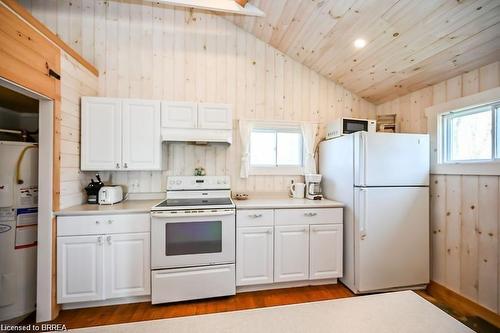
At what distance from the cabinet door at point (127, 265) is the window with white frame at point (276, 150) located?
1535 millimetres

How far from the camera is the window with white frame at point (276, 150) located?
9.34 feet

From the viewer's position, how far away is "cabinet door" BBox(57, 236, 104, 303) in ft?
6.05

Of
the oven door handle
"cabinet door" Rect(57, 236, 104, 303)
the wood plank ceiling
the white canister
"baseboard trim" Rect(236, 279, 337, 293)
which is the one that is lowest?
"baseboard trim" Rect(236, 279, 337, 293)

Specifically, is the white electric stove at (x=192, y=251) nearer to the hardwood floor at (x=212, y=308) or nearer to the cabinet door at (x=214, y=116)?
the hardwood floor at (x=212, y=308)

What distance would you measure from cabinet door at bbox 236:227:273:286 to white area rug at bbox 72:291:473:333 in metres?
1.16

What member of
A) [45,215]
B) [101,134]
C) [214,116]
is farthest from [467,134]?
[45,215]

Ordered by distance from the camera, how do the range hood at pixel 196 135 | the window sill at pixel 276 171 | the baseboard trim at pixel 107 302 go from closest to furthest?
the baseboard trim at pixel 107 302 → the range hood at pixel 196 135 → the window sill at pixel 276 171

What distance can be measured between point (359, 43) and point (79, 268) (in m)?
3.51

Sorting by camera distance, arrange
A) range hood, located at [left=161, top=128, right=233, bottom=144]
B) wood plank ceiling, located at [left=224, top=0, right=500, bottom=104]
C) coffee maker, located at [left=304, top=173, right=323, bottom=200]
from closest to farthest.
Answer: wood plank ceiling, located at [left=224, top=0, right=500, bottom=104] → range hood, located at [left=161, top=128, right=233, bottom=144] → coffee maker, located at [left=304, top=173, right=323, bottom=200]

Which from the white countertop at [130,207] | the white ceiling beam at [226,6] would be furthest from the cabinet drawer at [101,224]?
the white ceiling beam at [226,6]

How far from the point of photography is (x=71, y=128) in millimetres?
2066

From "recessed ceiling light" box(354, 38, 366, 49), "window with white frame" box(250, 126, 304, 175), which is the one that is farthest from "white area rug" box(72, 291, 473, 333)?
"recessed ceiling light" box(354, 38, 366, 49)

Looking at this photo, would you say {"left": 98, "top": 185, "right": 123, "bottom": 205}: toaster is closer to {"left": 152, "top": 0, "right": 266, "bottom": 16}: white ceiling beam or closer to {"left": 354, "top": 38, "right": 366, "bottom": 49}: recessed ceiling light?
{"left": 152, "top": 0, "right": 266, "bottom": 16}: white ceiling beam

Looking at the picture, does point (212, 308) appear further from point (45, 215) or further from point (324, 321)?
point (45, 215)
